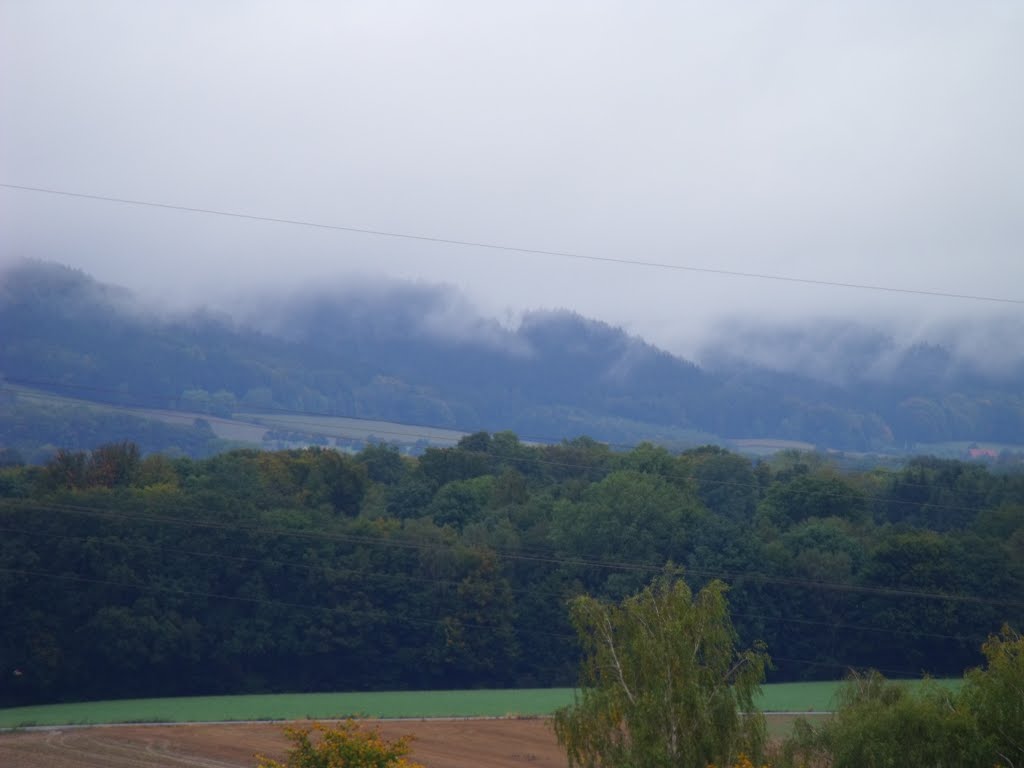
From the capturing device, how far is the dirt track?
35.5 metres

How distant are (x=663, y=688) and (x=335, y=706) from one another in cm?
3618

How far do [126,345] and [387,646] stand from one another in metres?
106

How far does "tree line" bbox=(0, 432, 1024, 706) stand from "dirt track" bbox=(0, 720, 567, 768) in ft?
50.4

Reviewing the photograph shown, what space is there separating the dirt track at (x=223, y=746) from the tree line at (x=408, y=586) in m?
15.4

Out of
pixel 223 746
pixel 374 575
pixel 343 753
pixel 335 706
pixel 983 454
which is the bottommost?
pixel 335 706

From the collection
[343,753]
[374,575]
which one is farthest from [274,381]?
[343,753]

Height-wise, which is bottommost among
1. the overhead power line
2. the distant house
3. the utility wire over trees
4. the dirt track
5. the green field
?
the green field

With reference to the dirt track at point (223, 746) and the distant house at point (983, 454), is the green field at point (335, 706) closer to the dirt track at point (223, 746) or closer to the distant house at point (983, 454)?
the dirt track at point (223, 746)

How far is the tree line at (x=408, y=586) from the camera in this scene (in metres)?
57.0

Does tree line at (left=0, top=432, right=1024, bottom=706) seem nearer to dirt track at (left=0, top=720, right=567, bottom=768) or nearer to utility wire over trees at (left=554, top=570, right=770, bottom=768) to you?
dirt track at (left=0, top=720, right=567, bottom=768)

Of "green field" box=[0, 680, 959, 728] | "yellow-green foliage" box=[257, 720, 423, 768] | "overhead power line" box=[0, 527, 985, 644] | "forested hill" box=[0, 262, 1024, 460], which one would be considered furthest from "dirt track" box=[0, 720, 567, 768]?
"forested hill" box=[0, 262, 1024, 460]

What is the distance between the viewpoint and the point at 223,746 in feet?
127

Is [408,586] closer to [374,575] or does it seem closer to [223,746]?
[374,575]

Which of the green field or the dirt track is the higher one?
the dirt track
